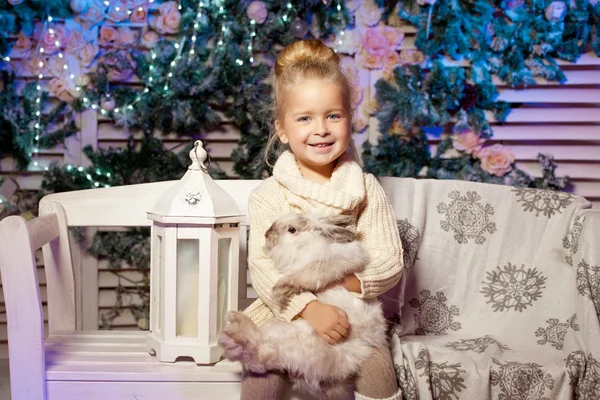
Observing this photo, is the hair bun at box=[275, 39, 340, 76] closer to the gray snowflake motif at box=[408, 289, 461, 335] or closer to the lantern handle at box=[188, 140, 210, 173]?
the lantern handle at box=[188, 140, 210, 173]

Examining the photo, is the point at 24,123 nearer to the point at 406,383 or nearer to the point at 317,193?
the point at 317,193

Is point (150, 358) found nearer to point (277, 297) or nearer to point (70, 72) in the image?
point (277, 297)

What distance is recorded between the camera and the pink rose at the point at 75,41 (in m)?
3.14

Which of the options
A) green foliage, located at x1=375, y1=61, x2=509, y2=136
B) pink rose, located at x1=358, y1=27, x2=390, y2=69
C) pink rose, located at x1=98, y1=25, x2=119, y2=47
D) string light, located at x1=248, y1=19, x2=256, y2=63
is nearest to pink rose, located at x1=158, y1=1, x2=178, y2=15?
pink rose, located at x1=98, y1=25, x2=119, y2=47

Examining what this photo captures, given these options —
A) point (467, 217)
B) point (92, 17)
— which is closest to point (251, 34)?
point (92, 17)

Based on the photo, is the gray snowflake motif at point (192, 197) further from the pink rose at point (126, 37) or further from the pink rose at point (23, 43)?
the pink rose at point (23, 43)

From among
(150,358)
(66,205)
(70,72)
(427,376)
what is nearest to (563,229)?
(427,376)

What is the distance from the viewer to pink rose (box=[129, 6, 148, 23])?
10.3 feet

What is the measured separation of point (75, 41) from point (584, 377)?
2545 mm

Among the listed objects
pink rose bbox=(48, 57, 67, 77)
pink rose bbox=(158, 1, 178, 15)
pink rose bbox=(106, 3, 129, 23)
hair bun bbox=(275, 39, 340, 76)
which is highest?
pink rose bbox=(158, 1, 178, 15)

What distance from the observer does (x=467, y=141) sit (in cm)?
322

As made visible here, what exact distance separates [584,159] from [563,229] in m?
1.20

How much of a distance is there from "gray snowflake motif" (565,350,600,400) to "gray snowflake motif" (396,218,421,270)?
1.93ft

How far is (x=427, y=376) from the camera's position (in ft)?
5.94
